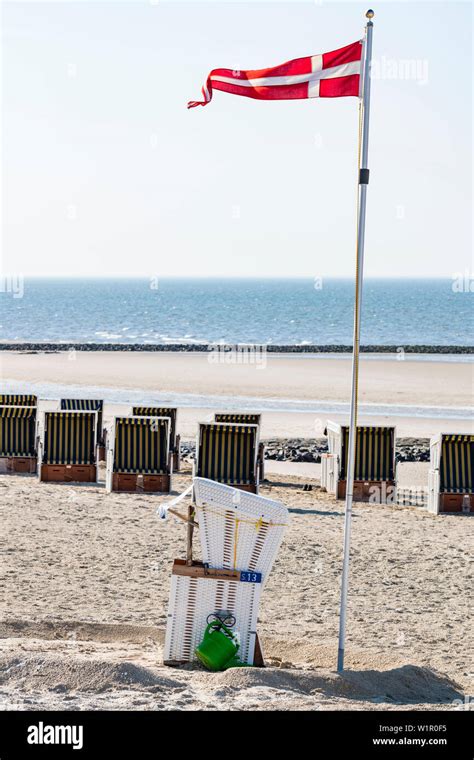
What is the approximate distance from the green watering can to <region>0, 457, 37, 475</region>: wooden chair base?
10928mm

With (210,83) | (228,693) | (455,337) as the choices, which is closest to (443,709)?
(228,693)

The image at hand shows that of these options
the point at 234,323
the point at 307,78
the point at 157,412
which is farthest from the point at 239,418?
the point at 234,323

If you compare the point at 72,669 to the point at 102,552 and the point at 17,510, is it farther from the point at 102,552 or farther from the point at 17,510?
the point at 17,510

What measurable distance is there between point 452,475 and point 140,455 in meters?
4.83

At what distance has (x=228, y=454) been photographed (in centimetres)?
1711

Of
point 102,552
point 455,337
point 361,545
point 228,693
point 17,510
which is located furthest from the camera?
point 455,337

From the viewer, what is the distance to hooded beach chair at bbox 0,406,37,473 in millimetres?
19234

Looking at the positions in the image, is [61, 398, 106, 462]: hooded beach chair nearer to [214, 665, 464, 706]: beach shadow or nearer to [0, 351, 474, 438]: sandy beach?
[0, 351, 474, 438]: sandy beach

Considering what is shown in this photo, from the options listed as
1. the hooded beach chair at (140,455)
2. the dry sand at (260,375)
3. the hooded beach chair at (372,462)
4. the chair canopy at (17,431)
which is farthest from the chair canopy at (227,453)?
the dry sand at (260,375)

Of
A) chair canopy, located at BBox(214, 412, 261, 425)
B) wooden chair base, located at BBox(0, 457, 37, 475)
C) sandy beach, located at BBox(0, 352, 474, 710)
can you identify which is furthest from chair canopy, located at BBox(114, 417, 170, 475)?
chair canopy, located at BBox(214, 412, 261, 425)

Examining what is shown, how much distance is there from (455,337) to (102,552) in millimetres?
79530

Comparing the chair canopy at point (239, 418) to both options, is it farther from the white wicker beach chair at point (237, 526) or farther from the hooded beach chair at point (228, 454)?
the white wicker beach chair at point (237, 526)

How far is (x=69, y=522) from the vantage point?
14.8m

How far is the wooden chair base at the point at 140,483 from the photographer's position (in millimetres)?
17562
